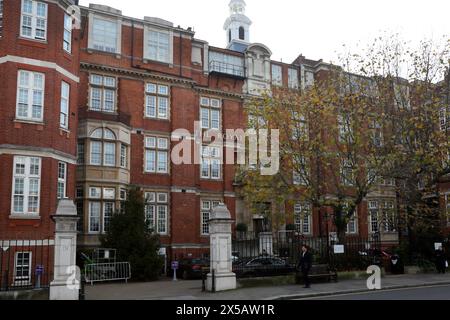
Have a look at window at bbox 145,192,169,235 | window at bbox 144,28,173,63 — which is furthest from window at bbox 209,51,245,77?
window at bbox 145,192,169,235

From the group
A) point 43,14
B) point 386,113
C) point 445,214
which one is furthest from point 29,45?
point 445,214

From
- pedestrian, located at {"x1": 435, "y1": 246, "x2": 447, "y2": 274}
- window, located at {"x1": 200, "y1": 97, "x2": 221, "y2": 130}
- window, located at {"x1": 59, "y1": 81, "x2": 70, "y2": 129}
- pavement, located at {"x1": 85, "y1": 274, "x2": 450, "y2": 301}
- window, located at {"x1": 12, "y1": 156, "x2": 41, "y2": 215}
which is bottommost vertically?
pavement, located at {"x1": 85, "y1": 274, "x2": 450, "y2": 301}

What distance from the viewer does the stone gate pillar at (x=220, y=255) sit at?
58.9ft

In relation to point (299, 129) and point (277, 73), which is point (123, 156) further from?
point (277, 73)

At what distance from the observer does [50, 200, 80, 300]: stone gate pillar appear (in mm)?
15065

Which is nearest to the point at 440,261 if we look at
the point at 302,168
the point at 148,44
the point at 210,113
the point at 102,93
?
the point at 302,168

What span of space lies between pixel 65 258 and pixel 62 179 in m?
10.2

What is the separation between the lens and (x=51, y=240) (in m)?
23.0

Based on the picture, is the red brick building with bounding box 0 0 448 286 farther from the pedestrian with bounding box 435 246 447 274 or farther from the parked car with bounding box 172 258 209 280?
the pedestrian with bounding box 435 246 447 274

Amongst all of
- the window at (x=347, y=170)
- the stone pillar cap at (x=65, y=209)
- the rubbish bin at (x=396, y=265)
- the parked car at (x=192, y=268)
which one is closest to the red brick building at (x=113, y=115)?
the window at (x=347, y=170)

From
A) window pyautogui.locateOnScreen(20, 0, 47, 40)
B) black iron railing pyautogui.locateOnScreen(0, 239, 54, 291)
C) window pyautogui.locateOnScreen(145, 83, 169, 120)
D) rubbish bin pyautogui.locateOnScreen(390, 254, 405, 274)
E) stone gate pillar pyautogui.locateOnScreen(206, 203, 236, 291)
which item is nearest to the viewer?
stone gate pillar pyautogui.locateOnScreen(206, 203, 236, 291)

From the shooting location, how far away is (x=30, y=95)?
23406 mm

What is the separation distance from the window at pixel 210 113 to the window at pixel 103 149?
7.91 metres

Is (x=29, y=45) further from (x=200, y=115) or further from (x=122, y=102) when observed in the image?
(x=200, y=115)
